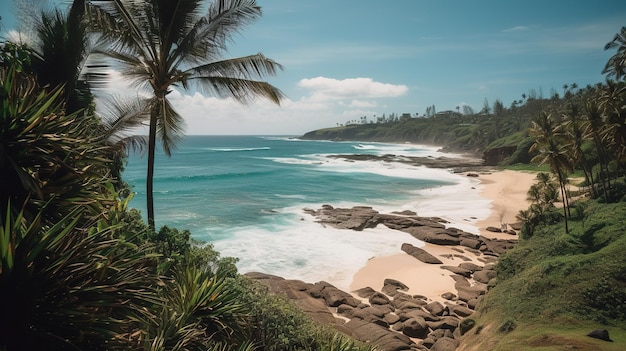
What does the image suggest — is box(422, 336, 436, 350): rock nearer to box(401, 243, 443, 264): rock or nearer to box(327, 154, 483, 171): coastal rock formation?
box(401, 243, 443, 264): rock

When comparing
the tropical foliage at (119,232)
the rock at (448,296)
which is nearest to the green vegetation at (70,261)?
the tropical foliage at (119,232)

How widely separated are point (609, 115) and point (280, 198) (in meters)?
28.8

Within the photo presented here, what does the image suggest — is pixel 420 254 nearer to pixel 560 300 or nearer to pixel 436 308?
pixel 436 308

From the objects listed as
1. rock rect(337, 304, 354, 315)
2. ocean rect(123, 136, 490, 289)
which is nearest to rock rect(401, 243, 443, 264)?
ocean rect(123, 136, 490, 289)

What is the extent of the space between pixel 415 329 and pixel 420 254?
28.4ft

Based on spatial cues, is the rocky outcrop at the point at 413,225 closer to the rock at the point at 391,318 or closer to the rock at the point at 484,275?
the rock at the point at 484,275

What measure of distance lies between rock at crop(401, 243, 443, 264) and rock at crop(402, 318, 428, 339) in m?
7.65

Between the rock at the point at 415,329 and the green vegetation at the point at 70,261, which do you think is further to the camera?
the rock at the point at 415,329

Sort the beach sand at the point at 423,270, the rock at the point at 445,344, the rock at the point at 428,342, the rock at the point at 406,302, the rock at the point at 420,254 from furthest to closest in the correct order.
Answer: the rock at the point at 420,254, the beach sand at the point at 423,270, the rock at the point at 406,302, the rock at the point at 428,342, the rock at the point at 445,344

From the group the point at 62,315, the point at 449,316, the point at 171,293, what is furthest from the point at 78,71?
the point at 449,316

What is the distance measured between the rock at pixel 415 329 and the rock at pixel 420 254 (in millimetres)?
7649

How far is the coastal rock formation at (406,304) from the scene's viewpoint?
1114cm

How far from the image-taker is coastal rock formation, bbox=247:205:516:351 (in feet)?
36.6

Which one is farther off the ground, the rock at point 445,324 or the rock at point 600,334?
the rock at point 600,334
